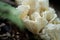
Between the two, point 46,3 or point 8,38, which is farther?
point 46,3

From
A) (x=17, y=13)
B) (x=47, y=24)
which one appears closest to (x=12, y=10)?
(x=17, y=13)

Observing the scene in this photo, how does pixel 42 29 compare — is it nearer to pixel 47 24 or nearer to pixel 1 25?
pixel 47 24

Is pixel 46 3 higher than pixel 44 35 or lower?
higher

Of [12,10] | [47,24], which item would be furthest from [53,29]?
[12,10]

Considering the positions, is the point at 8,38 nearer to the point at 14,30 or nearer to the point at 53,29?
the point at 14,30

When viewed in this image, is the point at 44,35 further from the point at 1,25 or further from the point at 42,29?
the point at 1,25

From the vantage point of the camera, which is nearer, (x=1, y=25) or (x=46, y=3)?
(x=1, y=25)

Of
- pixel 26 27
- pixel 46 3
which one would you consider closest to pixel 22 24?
pixel 26 27
